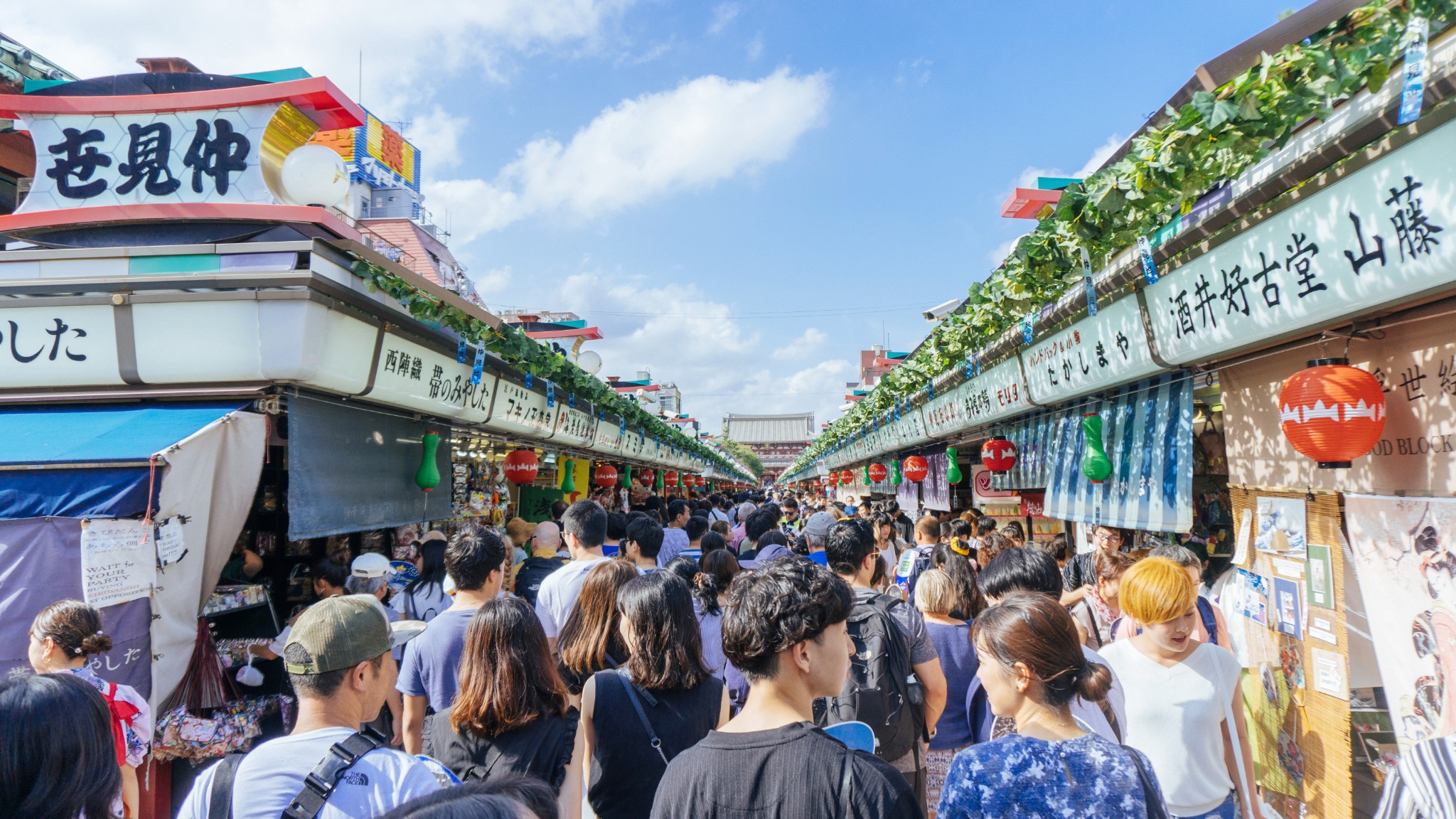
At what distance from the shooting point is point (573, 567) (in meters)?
5.18

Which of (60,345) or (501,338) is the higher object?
(501,338)

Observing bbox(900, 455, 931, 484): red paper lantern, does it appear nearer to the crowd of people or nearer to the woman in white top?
the crowd of people

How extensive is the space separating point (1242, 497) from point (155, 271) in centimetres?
756

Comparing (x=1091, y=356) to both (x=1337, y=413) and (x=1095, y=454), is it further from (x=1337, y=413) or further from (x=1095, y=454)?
(x=1337, y=413)

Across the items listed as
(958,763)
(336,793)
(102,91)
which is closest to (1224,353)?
(958,763)

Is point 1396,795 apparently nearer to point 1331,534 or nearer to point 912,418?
point 1331,534

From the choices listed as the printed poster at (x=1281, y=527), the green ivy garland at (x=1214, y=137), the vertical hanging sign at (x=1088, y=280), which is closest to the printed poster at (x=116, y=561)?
the green ivy garland at (x=1214, y=137)

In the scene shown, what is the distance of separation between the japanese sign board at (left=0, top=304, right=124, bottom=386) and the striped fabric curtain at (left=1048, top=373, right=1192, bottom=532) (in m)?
7.60

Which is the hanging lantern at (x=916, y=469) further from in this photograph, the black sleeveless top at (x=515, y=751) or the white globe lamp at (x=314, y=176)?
the black sleeveless top at (x=515, y=751)

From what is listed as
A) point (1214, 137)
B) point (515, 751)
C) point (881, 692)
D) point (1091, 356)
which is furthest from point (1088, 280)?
point (515, 751)

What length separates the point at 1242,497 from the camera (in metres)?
Result: 5.00

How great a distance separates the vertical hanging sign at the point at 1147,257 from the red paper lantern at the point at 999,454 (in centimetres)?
489

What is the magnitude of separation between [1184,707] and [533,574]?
4777 mm

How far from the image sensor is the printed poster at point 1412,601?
317 centimetres
